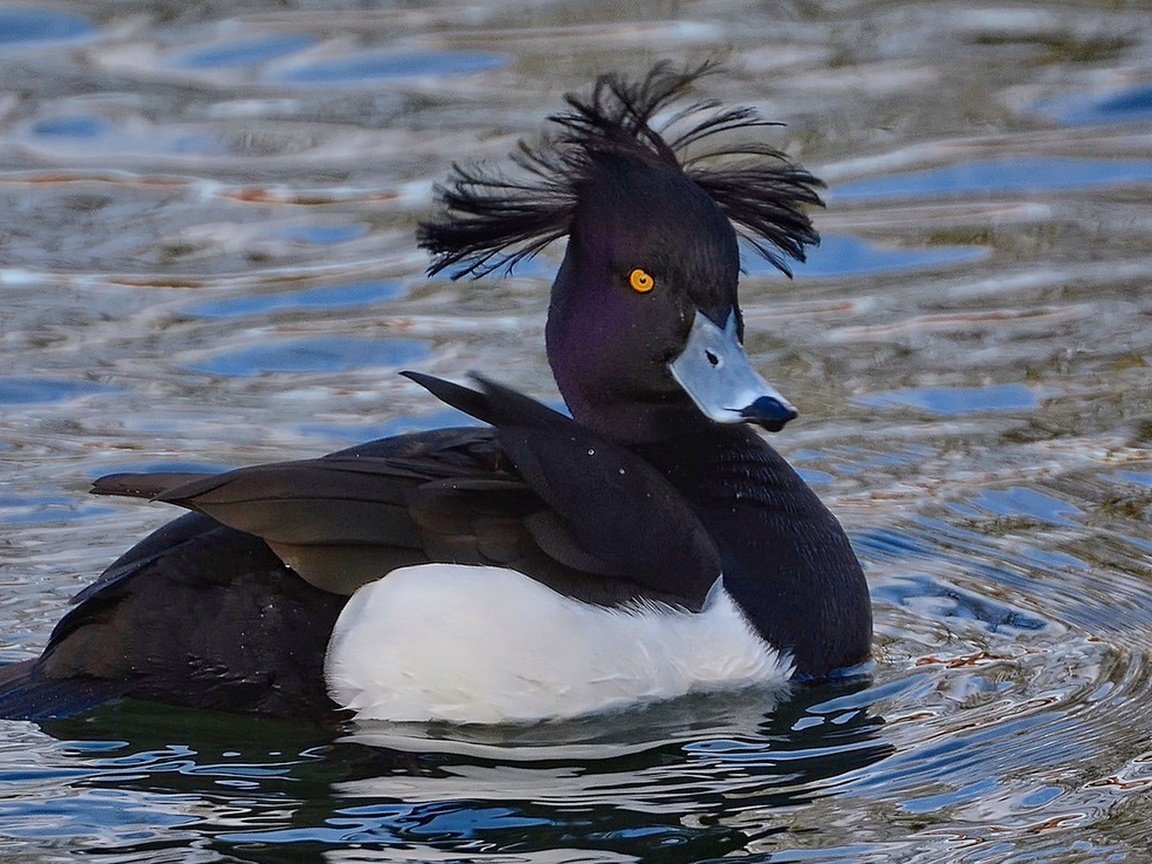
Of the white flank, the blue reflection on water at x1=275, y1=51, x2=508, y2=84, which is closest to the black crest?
the white flank

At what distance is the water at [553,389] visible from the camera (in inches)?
182

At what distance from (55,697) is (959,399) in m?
3.65

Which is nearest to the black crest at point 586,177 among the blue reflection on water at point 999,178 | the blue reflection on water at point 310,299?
the blue reflection on water at point 310,299

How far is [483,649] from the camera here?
15.8 ft

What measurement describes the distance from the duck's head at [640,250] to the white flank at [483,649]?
622 mm

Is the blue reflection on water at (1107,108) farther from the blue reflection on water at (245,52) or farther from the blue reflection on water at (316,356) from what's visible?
the blue reflection on water at (316,356)

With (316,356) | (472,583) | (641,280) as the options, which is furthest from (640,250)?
(316,356)

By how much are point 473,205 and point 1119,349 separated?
130 inches

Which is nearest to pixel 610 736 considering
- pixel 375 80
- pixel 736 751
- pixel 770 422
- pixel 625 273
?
pixel 736 751

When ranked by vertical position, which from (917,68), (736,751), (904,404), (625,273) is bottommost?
(736,751)

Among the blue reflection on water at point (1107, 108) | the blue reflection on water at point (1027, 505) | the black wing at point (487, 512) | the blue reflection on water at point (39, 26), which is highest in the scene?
the blue reflection on water at point (39, 26)

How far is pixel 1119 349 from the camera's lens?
7879 mm

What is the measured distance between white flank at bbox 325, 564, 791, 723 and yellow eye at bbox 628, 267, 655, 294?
85cm

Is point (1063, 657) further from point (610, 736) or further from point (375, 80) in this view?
point (375, 80)
